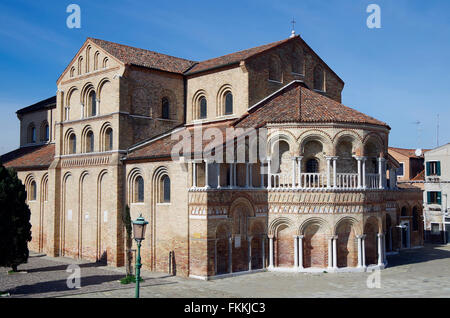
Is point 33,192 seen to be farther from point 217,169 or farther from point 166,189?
point 217,169

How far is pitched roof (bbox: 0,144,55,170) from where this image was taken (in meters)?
→ 33.1

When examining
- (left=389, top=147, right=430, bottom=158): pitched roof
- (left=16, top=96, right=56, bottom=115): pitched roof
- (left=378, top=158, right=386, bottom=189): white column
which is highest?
(left=16, top=96, right=56, bottom=115): pitched roof

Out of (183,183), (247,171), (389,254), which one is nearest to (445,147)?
(389,254)

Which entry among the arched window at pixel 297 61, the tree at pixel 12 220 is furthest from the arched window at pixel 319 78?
the tree at pixel 12 220

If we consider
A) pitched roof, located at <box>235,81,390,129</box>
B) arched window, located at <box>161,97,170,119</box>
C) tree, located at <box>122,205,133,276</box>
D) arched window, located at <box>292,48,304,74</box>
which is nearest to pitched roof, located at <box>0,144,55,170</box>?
arched window, located at <box>161,97,170,119</box>

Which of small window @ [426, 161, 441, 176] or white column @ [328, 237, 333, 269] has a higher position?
small window @ [426, 161, 441, 176]

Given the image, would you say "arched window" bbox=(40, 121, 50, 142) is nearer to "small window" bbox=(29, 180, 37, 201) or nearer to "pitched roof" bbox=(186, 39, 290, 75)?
"small window" bbox=(29, 180, 37, 201)

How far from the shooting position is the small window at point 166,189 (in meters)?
24.4

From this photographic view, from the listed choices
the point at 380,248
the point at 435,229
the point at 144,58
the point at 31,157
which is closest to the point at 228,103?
the point at 144,58

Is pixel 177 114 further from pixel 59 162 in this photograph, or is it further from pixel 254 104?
pixel 59 162

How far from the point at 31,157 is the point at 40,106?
16.4ft

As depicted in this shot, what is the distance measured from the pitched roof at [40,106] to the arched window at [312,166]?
21.1 meters

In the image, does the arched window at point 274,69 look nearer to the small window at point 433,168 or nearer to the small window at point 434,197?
the small window at point 433,168

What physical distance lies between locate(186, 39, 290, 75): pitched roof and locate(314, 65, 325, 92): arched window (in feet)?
10.9
